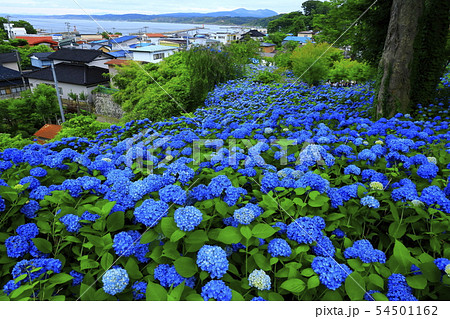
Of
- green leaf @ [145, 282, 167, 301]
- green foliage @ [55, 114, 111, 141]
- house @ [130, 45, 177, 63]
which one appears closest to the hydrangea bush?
green leaf @ [145, 282, 167, 301]

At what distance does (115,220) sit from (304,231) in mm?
1032

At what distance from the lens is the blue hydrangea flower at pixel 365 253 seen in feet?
4.30

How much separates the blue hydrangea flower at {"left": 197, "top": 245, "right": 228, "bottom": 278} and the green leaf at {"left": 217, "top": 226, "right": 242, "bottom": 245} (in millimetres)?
107

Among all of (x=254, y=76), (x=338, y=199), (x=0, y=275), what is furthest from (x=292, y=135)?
(x=254, y=76)

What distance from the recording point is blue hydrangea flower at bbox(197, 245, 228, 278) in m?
1.11

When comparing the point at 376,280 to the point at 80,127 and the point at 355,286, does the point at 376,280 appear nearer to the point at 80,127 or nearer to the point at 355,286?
the point at 355,286

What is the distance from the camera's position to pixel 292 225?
4.60ft

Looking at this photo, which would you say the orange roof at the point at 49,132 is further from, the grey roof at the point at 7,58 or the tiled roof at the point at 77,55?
the grey roof at the point at 7,58

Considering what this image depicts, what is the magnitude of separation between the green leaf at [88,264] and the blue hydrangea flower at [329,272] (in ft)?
3.45

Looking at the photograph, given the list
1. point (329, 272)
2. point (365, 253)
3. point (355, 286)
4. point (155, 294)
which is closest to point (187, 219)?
point (155, 294)

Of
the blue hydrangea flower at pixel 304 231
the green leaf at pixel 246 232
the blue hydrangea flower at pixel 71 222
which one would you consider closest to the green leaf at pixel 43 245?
the blue hydrangea flower at pixel 71 222

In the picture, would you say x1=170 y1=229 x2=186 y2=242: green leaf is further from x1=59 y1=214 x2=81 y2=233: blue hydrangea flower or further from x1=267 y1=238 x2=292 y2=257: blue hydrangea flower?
x1=59 y1=214 x2=81 y2=233: blue hydrangea flower
